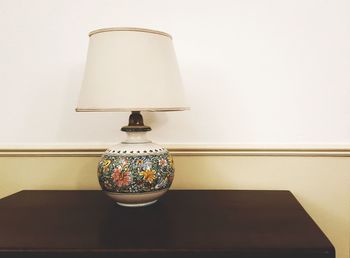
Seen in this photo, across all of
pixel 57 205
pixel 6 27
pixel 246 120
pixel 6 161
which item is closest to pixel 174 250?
pixel 57 205

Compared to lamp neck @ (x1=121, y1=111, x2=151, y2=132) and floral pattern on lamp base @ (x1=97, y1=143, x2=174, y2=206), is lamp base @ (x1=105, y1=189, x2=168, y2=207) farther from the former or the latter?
lamp neck @ (x1=121, y1=111, x2=151, y2=132)

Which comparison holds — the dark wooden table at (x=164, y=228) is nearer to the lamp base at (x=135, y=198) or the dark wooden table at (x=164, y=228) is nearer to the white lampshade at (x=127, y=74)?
the lamp base at (x=135, y=198)

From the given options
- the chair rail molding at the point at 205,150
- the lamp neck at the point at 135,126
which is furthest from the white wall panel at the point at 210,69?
the lamp neck at the point at 135,126

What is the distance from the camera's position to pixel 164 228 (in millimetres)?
530

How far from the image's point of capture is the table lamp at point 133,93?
21.7 inches

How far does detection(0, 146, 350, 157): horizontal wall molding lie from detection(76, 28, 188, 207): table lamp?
0.67 feet

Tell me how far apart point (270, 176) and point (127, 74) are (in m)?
0.47

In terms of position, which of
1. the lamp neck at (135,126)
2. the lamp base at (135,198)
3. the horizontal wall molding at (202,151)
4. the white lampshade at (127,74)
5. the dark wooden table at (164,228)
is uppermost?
the white lampshade at (127,74)

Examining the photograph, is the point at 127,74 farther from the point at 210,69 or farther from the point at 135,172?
the point at 210,69

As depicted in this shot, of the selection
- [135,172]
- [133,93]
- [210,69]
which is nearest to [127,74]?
[133,93]

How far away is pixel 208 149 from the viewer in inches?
32.4

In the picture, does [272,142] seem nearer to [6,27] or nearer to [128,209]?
[128,209]

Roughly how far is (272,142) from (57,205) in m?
0.52

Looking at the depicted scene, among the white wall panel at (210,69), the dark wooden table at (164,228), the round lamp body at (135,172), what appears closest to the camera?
the dark wooden table at (164,228)
